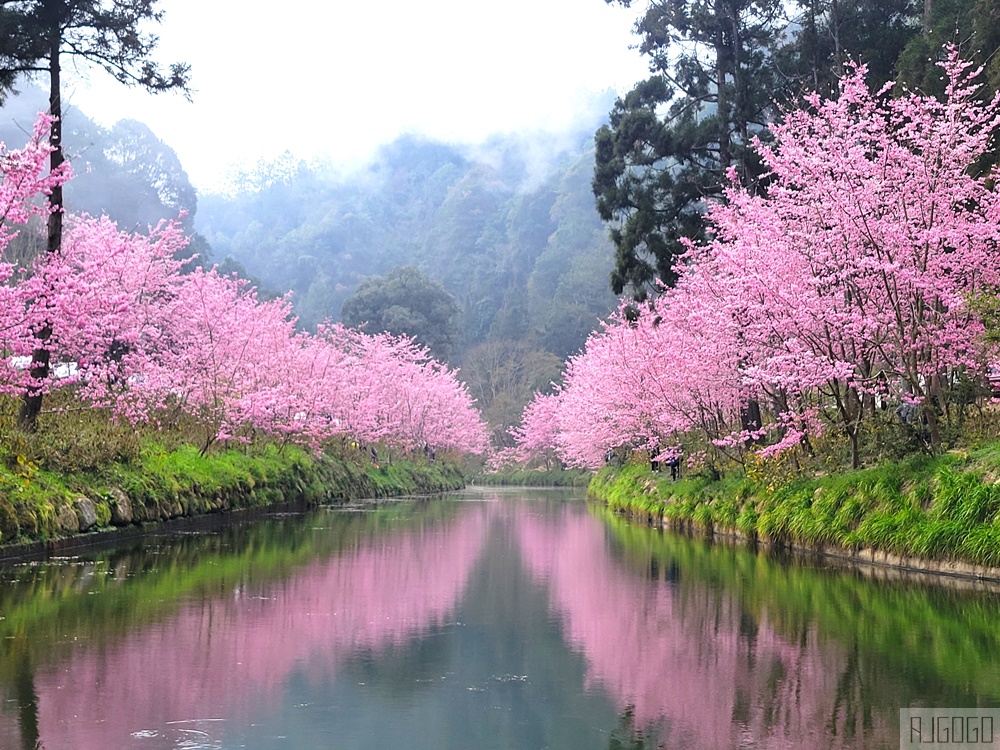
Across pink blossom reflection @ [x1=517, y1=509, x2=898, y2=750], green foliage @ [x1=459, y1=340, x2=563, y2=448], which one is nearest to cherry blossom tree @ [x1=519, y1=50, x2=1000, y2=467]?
pink blossom reflection @ [x1=517, y1=509, x2=898, y2=750]

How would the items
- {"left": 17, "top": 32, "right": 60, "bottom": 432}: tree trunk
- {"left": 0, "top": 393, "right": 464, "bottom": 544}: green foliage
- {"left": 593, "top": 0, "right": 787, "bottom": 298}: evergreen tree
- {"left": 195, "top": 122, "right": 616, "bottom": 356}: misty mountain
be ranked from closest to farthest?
{"left": 0, "top": 393, "right": 464, "bottom": 544}: green foliage, {"left": 17, "top": 32, "right": 60, "bottom": 432}: tree trunk, {"left": 593, "top": 0, "right": 787, "bottom": 298}: evergreen tree, {"left": 195, "top": 122, "right": 616, "bottom": 356}: misty mountain

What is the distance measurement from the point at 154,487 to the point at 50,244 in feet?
16.8

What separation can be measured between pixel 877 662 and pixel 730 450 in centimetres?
1952

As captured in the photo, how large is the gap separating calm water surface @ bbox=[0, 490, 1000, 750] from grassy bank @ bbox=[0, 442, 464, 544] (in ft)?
3.90

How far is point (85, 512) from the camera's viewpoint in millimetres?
19031

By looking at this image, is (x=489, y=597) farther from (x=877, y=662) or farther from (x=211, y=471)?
(x=211, y=471)

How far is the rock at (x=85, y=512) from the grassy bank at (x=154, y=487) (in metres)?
0.02

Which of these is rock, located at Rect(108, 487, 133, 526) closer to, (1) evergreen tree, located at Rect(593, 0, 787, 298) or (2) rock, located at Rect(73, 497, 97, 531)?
(2) rock, located at Rect(73, 497, 97, 531)

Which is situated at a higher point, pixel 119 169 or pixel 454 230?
pixel 454 230

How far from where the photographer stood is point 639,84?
3178 cm

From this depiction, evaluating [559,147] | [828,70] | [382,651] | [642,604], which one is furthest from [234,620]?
[559,147]

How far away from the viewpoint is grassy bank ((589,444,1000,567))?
14398 mm

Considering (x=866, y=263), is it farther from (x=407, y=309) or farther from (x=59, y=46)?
(x=407, y=309)

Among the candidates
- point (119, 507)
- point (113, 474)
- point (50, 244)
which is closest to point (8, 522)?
point (119, 507)
